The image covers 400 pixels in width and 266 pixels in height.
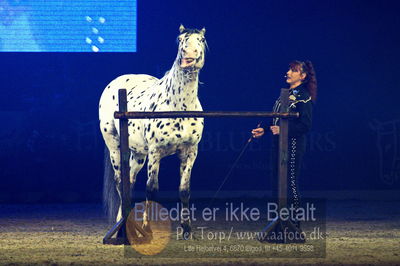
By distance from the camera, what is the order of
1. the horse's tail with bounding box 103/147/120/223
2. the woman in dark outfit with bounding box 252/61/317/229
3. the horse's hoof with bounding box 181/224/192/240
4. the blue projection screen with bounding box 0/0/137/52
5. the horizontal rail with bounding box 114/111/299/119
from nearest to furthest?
the horizontal rail with bounding box 114/111/299/119 < the woman in dark outfit with bounding box 252/61/317/229 < the horse's hoof with bounding box 181/224/192/240 < the horse's tail with bounding box 103/147/120/223 < the blue projection screen with bounding box 0/0/137/52

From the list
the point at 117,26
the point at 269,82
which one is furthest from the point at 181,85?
the point at 269,82

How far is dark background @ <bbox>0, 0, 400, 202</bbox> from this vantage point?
32.1ft

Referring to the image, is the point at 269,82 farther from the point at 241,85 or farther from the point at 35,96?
the point at 35,96

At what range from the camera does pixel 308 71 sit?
6.08 meters

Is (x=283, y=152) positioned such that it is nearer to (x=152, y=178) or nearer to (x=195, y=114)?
(x=195, y=114)

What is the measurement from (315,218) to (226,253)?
2.77 meters

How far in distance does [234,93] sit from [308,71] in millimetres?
A: 3935

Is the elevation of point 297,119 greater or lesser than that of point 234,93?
lesser

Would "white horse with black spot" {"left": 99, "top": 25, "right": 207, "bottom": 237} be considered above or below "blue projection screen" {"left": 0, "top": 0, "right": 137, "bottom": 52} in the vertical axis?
below

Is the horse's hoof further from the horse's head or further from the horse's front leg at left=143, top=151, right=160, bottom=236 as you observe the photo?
the horse's head

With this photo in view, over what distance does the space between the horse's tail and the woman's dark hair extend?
239cm

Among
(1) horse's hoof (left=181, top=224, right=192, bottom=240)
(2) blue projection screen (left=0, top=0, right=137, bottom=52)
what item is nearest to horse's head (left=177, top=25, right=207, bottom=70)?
(1) horse's hoof (left=181, top=224, right=192, bottom=240)

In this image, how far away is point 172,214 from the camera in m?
8.45

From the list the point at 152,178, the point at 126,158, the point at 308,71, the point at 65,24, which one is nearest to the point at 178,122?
the point at 152,178
